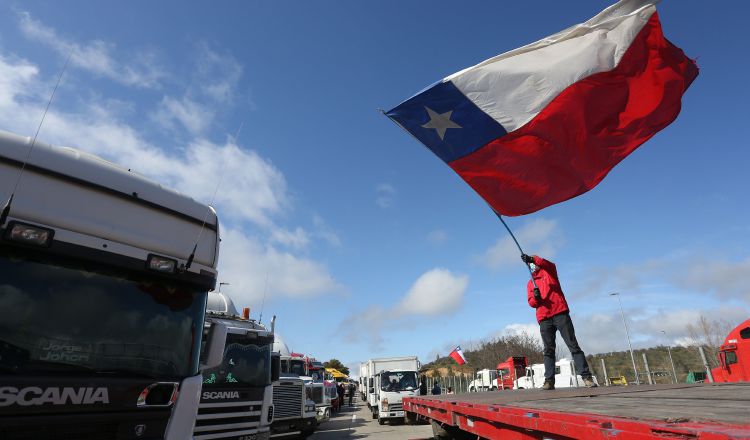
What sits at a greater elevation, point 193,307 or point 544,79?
point 544,79

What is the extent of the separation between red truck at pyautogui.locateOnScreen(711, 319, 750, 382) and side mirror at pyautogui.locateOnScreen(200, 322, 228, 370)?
45.5ft

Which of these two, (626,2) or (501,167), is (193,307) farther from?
(626,2)

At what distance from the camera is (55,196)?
11.0ft

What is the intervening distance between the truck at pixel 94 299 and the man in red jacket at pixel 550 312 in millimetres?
4563

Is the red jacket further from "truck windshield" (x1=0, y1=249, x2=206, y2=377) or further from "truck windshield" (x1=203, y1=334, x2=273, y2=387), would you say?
"truck windshield" (x1=203, y1=334, x2=273, y2=387)

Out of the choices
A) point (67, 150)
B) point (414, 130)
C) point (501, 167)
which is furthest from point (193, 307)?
point (501, 167)

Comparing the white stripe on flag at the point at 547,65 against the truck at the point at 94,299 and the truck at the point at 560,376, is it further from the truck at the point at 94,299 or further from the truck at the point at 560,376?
the truck at the point at 560,376

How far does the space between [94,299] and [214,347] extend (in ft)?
4.26

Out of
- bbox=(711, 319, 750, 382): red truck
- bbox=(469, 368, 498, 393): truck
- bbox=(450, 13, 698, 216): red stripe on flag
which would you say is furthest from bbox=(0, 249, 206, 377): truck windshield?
bbox=(469, 368, 498, 393): truck

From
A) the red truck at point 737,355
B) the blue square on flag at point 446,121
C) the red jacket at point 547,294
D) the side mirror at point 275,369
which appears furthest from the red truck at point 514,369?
the blue square on flag at point 446,121

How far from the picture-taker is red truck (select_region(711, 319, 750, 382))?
1188 cm

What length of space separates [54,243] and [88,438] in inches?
55.2

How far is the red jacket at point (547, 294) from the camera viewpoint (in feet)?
20.6

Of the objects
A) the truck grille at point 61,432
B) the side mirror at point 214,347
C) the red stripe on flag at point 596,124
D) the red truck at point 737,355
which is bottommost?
→ the truck grille at point 61,432
